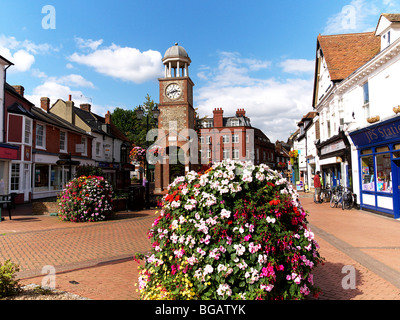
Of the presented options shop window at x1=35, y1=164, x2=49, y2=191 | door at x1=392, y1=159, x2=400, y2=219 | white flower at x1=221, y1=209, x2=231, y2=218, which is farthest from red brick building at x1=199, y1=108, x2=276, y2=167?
white flower at x1=221, y1=209, x2=231, y2=218

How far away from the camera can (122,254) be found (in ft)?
21.6

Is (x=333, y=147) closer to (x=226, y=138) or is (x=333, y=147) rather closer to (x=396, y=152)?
(x=396, y=152)

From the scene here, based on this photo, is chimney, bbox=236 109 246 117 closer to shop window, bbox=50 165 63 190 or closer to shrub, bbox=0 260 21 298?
shop window, bbox=50 165 63 190

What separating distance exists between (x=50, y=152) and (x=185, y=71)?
18.4 m

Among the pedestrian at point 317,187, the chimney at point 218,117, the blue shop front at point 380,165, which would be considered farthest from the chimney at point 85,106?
the blue shop front at point 380,165

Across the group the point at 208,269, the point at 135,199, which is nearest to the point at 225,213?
the point at 208,269

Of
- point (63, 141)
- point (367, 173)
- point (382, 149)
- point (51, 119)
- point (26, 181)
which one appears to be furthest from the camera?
point (63, 141)

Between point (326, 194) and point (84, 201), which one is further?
point (326, 194)

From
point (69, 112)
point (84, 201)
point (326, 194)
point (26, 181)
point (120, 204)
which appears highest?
point (69, 112)

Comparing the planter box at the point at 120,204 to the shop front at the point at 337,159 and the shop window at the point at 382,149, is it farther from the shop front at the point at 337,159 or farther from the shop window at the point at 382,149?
the shop window at the point at 382,149

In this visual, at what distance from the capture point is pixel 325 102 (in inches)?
741

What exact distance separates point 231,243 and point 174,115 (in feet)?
98.5

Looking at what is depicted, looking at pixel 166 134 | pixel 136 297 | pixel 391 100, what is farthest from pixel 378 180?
pixel 166 134
